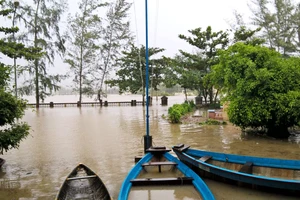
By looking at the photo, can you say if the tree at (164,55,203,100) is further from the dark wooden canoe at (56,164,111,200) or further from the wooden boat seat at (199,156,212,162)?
the dark wooden canoe at (56,164,111,200)

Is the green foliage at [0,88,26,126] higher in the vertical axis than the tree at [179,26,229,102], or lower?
lower

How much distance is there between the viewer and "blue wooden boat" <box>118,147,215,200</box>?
171 inches

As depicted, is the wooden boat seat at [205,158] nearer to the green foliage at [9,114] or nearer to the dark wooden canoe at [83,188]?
the dark wooden canoe at [83,188]

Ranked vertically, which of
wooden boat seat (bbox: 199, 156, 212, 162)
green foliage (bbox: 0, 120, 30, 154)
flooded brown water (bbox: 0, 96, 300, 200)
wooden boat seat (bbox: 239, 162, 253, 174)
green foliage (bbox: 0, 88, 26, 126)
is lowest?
flooded brown water (bbox: 0, 96, 300, 200)

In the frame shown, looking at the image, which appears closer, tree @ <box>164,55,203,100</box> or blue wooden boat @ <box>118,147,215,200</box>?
blue wooden boat @ <box>118,147,215,200</box>

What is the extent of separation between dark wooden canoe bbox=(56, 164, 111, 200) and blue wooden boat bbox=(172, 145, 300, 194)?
1795 mm

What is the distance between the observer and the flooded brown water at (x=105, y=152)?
4918mm

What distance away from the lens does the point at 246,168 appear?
4867mm

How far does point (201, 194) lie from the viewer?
4.22 meters

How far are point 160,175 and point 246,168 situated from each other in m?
1.62

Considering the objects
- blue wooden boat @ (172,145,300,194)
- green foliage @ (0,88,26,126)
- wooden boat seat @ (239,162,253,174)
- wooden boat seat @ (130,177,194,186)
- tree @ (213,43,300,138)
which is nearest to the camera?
blue wooden boat @ (172,145,300,194)

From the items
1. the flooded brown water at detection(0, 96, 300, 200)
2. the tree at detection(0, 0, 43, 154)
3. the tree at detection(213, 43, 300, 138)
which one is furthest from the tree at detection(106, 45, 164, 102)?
the tree at detection(0, 0, 43, 154)

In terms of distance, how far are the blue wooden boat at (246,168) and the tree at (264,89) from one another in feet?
11.7

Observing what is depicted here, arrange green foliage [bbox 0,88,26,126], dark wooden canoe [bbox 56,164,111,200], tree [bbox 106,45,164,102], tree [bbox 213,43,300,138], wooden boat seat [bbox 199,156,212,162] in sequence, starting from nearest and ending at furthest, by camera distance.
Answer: dark wooden canoe [bbox 56,164,111,200], wooden boat seat [bbox 199,156,212,162], green foliage [bbox 0,88,26,126], tree [bbox 213,43,300,138], tree [bbox 106,45,164,102]
